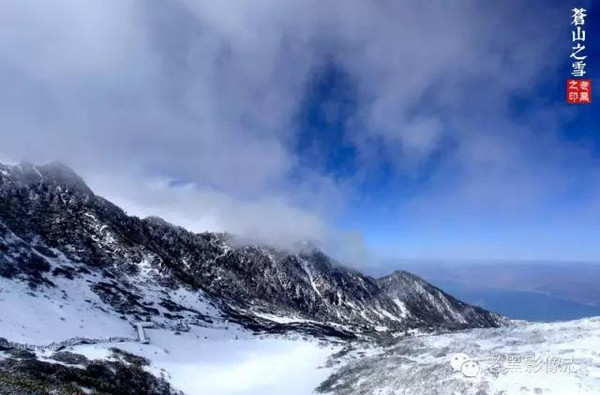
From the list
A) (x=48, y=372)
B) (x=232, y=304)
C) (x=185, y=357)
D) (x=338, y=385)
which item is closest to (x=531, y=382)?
(x=338, y=385)

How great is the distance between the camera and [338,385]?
1901 inches

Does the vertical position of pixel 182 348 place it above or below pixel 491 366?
below

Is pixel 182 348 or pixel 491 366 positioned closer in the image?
pixel 491 366

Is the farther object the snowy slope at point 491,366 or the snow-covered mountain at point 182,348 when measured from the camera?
the snow-covered mountain at point 182,348

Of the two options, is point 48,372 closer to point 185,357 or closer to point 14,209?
point 185,357

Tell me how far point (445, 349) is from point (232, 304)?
130m

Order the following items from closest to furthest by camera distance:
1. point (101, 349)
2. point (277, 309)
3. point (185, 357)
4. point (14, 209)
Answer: point (101, 349) → point (185, 357) → point (14, 209) → point (277, 309)

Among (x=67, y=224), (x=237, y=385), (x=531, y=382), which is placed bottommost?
(x=237, y=385)

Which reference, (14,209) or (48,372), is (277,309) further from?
(48,372)

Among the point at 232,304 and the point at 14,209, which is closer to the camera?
the point at 14,209

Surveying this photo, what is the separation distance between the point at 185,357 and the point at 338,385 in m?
29.6

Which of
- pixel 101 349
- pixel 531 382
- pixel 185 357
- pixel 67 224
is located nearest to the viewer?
pixel 531 382

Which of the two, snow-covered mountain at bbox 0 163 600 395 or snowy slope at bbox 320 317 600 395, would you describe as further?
snow-covered mountain at bbox 0 163 600 395

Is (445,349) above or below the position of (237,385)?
above
